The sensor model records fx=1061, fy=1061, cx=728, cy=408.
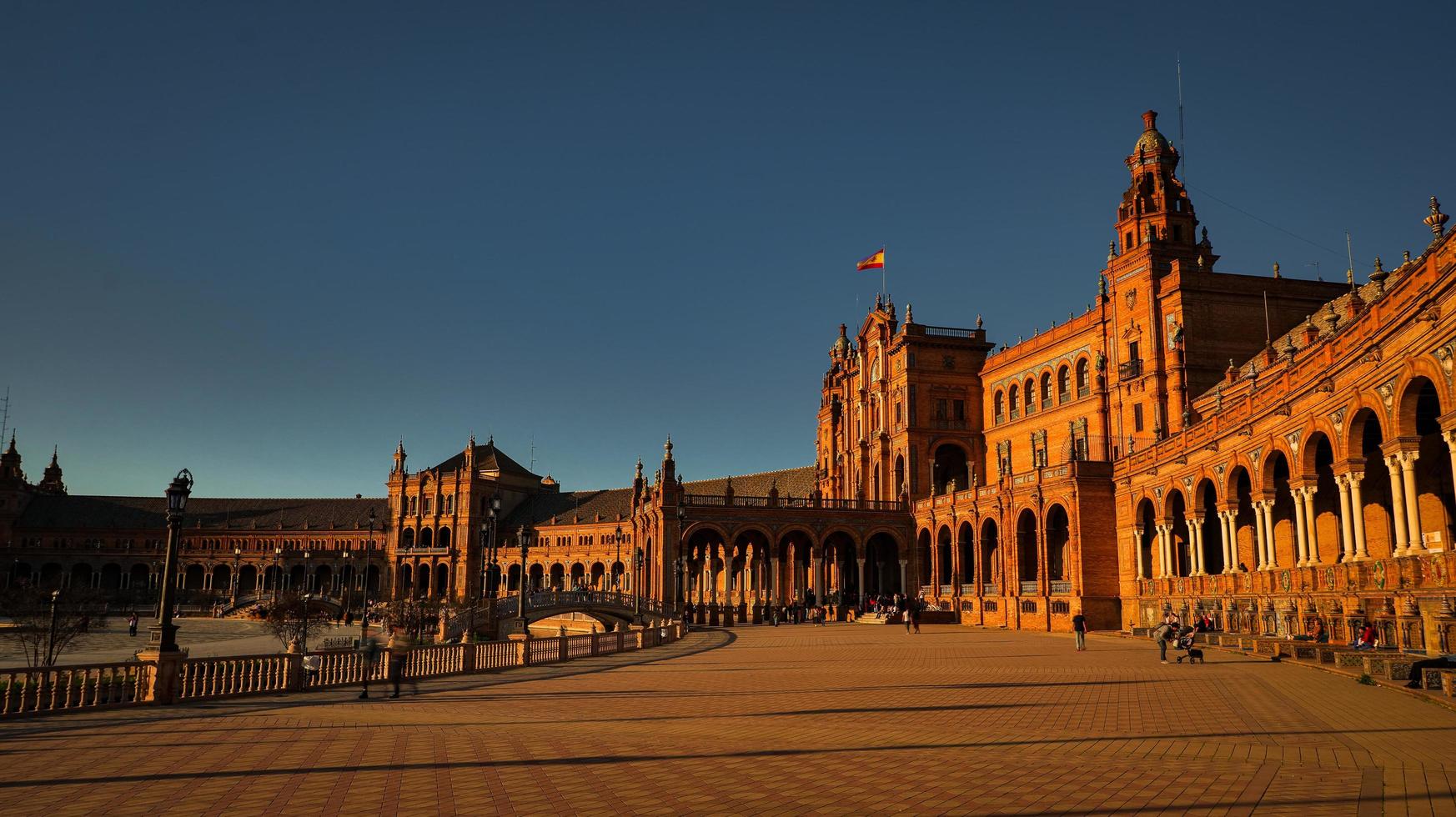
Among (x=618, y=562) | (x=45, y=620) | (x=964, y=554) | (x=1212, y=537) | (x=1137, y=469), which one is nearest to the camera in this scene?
(x=1212, y=537)

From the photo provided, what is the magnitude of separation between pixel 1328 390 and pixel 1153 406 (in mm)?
27200

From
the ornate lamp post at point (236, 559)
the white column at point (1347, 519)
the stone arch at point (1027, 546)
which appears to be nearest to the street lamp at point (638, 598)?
the stone arch at point (1027, 546)

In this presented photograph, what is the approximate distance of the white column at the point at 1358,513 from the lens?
25.8 metres

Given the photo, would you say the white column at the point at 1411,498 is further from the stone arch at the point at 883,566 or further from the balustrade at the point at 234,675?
the stone arch at the point at 883,566

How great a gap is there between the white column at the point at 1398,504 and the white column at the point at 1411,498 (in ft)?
0.41

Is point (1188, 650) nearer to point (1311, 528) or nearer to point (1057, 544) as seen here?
point (1311, 528)

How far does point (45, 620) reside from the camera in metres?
50.8

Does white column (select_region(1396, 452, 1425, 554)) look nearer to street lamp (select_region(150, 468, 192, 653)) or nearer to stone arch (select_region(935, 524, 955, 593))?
street lamp (select_region(150, 468, 192, 653))

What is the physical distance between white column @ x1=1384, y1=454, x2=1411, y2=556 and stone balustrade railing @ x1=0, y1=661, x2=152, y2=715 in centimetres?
2487

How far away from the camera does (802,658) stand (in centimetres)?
2995

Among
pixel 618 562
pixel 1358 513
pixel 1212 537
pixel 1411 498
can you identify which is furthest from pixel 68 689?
pixel 618 562

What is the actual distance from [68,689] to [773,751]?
1174 cm

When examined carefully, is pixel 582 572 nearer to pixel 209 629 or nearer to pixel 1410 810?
pixel 209 629

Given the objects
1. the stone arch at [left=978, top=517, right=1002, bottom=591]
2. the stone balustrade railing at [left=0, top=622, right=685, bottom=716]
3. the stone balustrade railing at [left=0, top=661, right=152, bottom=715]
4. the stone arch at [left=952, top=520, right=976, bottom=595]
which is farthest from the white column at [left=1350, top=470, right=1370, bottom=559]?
the stone arch at [left=952, top=520, right=976, bottom=595]
